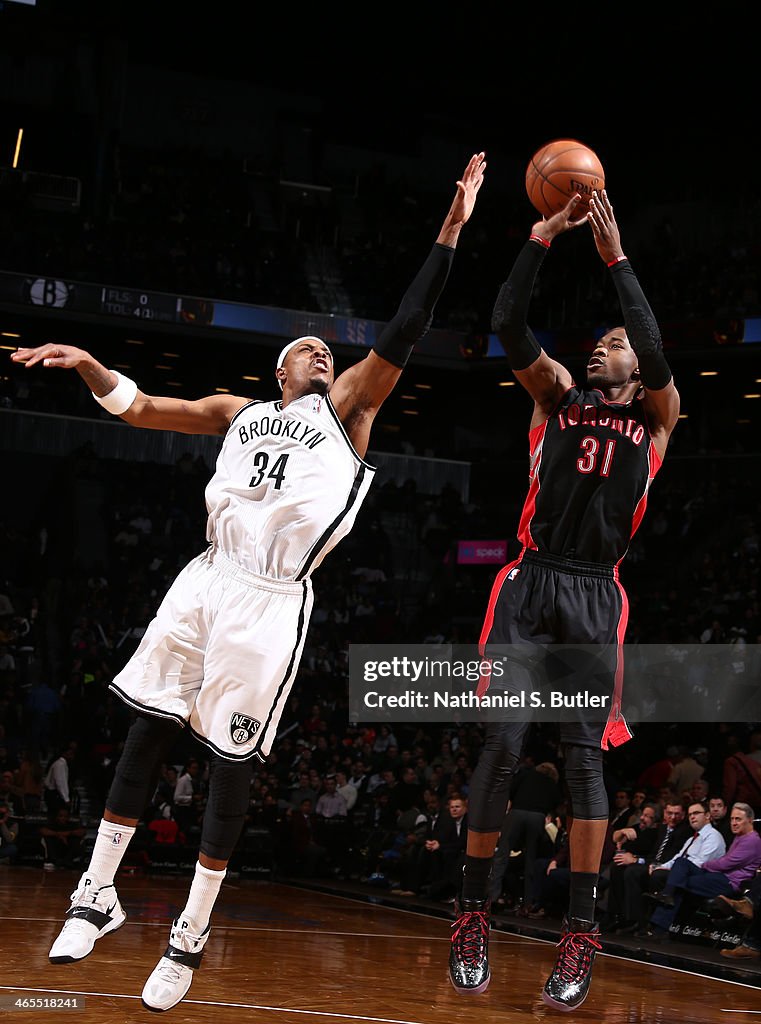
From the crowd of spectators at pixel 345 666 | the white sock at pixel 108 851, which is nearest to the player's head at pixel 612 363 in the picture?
the white sock at pixel 108 851

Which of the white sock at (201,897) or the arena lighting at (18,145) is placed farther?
the arena lighting at (18,145)

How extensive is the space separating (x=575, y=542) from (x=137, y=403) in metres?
2.06

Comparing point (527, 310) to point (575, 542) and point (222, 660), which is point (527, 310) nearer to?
point (575, 542)

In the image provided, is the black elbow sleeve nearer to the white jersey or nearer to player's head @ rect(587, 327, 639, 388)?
player's head @ rect(587, 327, 639, 388)

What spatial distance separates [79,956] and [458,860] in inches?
319

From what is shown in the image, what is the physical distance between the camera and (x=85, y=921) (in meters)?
4.98

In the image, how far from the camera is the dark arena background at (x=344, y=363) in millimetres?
14422

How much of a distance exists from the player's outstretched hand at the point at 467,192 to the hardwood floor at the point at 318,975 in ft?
12.6

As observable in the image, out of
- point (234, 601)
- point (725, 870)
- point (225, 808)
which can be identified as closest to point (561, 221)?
point (234, 601)

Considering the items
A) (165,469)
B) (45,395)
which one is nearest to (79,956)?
(165,469)

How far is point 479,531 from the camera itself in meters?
24.4

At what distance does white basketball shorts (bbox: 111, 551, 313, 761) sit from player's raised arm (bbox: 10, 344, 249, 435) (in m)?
0.74

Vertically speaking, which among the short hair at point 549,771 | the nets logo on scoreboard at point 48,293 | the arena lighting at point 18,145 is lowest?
the short hair at point 549,771

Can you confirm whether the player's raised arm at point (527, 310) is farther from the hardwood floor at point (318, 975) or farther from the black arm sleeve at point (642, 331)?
the hardwood floor at point (318, 975)
